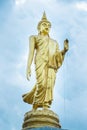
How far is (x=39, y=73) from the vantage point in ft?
40.2

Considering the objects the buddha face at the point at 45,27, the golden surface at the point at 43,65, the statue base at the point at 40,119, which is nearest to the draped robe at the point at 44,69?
the golden surface at the point at 43,65

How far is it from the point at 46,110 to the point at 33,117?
0.42 metres

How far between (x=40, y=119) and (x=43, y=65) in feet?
5.47

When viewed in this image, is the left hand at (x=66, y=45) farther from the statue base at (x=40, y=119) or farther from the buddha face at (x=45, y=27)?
the statue base at (x=40, y=119)

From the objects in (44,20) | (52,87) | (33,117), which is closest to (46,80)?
(52,87)

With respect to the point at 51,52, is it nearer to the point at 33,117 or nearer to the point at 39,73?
the point at 39,73

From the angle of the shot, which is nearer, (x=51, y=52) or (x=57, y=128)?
(x=57, y=128)

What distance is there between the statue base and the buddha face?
2.71 metres

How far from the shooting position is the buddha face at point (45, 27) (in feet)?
43.7

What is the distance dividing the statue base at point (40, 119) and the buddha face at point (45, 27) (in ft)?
8.90

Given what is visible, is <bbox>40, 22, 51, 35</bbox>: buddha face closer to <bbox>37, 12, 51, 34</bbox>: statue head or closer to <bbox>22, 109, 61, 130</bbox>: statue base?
<bbox>37, 12, 51, 34</bbox>: statue head

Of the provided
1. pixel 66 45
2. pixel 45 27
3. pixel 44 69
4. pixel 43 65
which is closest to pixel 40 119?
pixel 44 69

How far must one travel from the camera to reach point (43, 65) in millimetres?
12352

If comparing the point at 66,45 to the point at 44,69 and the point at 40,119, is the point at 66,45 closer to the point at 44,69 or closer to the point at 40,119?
the point at 44,69
